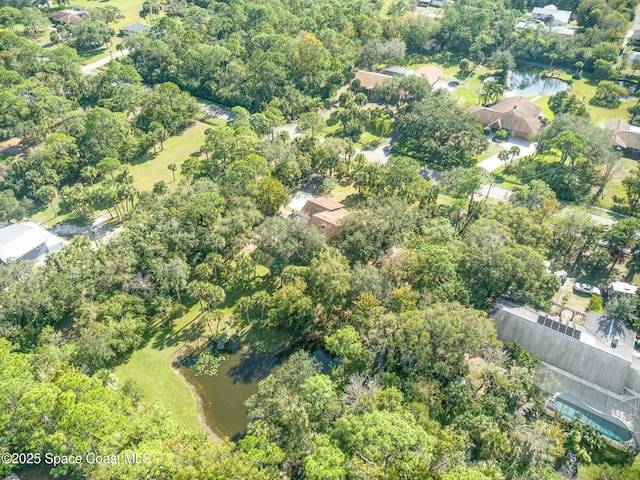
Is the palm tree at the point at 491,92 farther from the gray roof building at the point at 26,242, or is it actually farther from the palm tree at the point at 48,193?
the gray roof building at the point at 26,242

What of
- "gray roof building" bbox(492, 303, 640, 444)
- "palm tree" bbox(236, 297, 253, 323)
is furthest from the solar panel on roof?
"palm tree" bbox(236, 297, 253, 323)

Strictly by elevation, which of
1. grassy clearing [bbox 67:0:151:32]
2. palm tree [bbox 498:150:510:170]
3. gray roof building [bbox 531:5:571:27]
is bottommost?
palm tree [bbox 498:150:510:170]

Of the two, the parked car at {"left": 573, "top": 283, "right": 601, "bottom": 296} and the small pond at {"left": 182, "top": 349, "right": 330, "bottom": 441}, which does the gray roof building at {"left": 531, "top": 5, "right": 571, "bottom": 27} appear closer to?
the parked car at {"left": 573, "top": 283, "right": 601, "bottom": 296}

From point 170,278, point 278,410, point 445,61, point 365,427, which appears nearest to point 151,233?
point 170,278

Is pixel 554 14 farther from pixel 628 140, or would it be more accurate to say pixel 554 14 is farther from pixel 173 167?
pixel 173 167

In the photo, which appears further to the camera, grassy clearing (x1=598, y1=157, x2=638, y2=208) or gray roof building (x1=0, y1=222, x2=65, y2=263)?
grassy clearing (x1=598, y1=157, x2=638, y2=208)

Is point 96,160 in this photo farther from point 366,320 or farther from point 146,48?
point 366,320

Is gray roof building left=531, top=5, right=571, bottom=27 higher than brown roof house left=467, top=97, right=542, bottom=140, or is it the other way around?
gray roof building left=531, top=5, right=571, bottom=27
